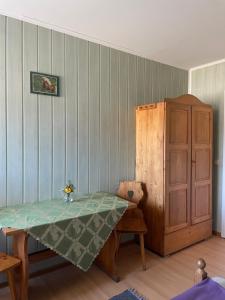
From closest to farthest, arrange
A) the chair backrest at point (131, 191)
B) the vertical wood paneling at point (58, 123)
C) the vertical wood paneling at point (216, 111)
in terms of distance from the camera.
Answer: the vertical wood paneling at point (58, 123), the chair backrest at point (131, 191), the vertical wood paneling at point (216, 111)

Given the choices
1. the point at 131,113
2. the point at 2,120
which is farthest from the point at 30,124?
the point at 131,113

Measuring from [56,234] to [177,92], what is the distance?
2.76 metres

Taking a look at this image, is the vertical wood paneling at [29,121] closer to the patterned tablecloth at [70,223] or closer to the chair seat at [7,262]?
the patterned tablecloth at [70,223]

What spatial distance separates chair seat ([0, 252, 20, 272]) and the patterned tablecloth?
9.6 inches

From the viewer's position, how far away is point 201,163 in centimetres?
321

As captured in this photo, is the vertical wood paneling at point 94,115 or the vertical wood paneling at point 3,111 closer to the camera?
the vertical wood paneling at point 3,111

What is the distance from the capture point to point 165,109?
9.04 ft

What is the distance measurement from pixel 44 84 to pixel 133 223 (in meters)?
1.77

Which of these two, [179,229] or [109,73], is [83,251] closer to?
[179,229]

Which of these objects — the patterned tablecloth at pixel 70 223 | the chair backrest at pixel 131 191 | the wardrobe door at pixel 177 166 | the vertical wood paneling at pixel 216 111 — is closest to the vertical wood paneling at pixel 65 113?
the chair backrest at pixel 131 191

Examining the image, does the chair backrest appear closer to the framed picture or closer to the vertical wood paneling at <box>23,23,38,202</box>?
the vertical wood paneling at <box>23,23,38,202</box>

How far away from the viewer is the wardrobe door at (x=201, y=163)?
311 centimetres

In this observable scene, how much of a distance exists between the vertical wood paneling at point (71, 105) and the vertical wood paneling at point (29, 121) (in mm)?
349

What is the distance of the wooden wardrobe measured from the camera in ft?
9.21
